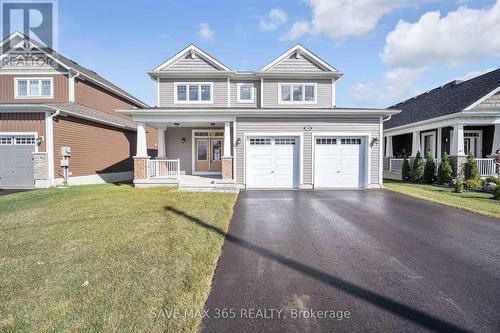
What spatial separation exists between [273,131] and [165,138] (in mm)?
6978

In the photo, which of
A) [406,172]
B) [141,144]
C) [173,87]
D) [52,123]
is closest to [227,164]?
[141,144]

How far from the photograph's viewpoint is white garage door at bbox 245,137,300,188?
477 inches

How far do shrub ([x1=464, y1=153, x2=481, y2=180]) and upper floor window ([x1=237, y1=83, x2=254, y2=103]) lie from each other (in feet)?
39.0

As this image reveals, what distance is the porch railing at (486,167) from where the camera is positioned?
1355 cm

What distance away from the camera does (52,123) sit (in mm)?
12312

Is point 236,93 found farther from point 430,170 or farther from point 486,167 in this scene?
point 486,167

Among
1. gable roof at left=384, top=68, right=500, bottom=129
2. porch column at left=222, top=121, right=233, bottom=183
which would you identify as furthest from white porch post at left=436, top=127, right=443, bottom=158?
porch column at left=222, top=121, right=233, bottom=183

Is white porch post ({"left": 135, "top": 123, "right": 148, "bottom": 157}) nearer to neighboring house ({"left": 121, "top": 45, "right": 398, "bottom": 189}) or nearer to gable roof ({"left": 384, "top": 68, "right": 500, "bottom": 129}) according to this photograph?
neighboring house ({"left": 121, "top": 45, "right": 398, "bottom": 189})

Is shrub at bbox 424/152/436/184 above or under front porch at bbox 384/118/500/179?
under

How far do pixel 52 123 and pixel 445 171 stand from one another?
20291mm

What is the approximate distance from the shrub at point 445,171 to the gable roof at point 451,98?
108 inches

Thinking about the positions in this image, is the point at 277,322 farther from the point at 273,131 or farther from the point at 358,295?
the point at 273,131

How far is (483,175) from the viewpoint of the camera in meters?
13.5

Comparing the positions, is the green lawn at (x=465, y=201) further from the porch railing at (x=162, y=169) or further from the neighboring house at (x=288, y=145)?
the porch railing at (x=162, y=169)
